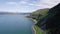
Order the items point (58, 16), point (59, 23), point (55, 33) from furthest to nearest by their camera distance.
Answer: point (58, 16) < point (59, 23) < point (55, 33)

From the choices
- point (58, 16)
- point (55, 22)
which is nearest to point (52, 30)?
point (55, 22)

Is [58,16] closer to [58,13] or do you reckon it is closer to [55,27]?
[58,13]

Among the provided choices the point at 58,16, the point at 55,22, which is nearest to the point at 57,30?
the point at 55,22

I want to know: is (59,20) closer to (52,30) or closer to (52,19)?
(52,19)

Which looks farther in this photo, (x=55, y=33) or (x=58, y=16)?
(x=58, y=16)

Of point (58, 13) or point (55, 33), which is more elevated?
point (58, 13)

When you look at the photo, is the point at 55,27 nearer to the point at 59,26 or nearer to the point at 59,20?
the point at 59,26

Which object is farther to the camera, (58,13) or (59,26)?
(58,13)

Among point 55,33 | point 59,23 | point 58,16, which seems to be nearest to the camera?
point 55,33
